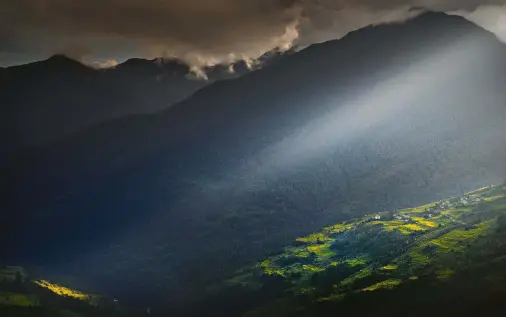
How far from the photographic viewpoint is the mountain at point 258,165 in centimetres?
9806

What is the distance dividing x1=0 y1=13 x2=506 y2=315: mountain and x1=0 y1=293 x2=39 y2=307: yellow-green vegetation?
13.6 m

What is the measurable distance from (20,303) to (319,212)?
67110 millimetres

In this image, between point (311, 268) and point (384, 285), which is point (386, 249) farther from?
point (384, 285)

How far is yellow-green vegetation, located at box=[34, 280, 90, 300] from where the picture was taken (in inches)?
2691

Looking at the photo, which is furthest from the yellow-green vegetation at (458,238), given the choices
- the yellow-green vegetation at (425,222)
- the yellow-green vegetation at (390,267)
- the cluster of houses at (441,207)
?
the cluster of houses at (441,207)

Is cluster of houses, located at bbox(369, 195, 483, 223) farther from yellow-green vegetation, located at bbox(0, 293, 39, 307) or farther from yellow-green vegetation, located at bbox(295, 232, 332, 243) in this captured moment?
yellow-green vegetation, located at bbox(0, 293, 39, 307)

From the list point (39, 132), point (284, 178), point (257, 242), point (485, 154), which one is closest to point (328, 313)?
point (257, 242)

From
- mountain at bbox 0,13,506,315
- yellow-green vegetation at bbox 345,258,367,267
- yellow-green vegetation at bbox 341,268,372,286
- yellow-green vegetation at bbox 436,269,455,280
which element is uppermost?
mountain at bbox 0,13,506,315

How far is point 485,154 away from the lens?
126562mm

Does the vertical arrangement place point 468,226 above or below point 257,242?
below

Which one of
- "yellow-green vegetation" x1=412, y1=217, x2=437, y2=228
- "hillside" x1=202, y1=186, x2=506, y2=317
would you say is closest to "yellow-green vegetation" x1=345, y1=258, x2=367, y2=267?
"hillside" x1=202, y1=186, x2=506, y2=317

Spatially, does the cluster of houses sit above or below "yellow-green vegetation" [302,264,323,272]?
above

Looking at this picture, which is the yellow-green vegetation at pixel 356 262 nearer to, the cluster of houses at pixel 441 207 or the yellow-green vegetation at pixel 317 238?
the yellow-green vegetation at pixel 317 238

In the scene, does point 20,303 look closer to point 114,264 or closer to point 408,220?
point 114,264
